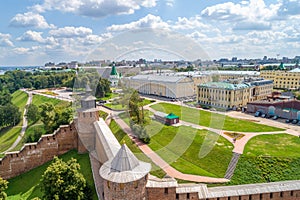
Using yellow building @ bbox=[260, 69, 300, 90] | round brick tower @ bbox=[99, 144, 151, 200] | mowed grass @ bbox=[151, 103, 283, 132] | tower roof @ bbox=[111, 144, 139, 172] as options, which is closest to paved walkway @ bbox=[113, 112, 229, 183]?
round brick tower @ bbox=[99, 144, 151, 200]

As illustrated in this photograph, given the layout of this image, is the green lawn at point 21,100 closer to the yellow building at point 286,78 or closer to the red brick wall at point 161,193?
the red brick wall at point 161,193

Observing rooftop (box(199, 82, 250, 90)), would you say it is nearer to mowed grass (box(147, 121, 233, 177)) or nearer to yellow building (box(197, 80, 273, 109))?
yellow building (box(197, 80, 273, 109))

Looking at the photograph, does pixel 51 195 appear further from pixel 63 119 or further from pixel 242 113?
pixel 242 113

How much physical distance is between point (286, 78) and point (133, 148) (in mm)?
62633

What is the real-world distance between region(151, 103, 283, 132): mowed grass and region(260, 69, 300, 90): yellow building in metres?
39.8

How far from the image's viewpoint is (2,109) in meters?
52.9

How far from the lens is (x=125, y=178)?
37.3 feet

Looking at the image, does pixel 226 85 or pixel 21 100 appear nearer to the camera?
pixel 226 85

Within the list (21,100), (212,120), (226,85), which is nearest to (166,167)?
(212,120)

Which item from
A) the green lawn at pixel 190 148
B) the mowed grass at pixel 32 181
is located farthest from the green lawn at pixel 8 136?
the green lawn at pixel 190 148

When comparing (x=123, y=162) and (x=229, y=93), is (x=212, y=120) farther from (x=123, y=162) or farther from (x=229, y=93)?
(x=123, y=162)

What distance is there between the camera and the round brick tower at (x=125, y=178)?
11.4 m

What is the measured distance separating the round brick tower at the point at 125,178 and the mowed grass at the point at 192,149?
11.5 meters

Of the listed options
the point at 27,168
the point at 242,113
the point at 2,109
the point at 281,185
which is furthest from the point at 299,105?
the point at 2,109
